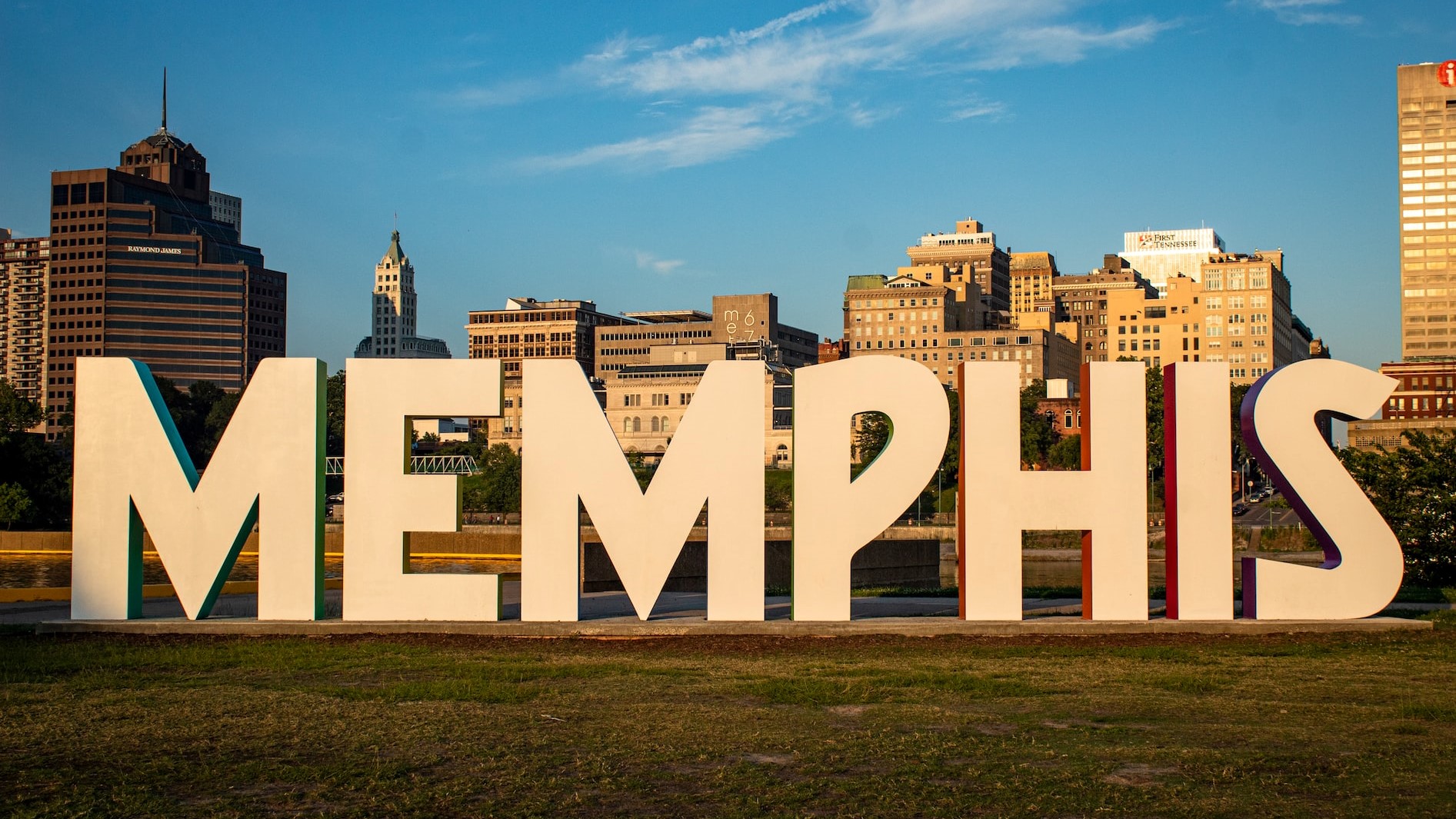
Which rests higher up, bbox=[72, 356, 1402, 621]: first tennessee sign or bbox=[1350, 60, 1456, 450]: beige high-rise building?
bbox=[1350, 60, 1456, 450]: beige high-rise building

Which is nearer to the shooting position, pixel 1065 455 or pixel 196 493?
pixel 196 493

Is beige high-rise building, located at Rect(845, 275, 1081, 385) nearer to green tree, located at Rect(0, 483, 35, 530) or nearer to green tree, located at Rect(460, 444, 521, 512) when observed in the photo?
green tree, located at Rect(460, 444, 521, 512)

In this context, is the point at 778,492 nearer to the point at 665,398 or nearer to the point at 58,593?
the point at 665,398

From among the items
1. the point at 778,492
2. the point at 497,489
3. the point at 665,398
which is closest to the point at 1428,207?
the point at 665,398

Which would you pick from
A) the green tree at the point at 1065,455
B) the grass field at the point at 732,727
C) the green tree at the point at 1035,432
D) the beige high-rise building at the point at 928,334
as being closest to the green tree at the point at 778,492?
the green tree at the point at 1035,432

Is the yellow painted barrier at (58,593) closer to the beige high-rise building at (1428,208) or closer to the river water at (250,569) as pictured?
the river water at (250,569)

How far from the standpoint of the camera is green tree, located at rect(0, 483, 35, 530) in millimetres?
74062

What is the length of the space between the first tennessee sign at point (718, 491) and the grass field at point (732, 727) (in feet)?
3.69

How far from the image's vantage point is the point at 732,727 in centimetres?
1426

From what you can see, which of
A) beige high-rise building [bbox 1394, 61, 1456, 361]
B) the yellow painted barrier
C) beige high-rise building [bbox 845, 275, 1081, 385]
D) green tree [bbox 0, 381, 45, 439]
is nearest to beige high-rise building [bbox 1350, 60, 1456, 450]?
beige high-rise building [bbox 1394, 61, 1456, 361]

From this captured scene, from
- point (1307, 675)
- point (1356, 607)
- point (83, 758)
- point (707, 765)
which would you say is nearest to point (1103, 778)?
point (707, 765)

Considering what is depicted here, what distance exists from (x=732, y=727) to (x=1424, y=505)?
75.4ft

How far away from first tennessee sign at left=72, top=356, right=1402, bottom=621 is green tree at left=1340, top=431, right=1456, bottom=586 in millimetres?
10265

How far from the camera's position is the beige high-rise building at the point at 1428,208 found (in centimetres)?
17588
